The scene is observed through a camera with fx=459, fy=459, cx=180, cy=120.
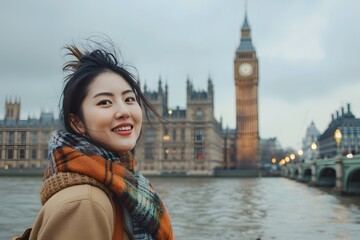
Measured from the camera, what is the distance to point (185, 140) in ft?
297

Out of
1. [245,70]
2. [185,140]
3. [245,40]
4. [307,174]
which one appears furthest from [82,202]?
[245,40]

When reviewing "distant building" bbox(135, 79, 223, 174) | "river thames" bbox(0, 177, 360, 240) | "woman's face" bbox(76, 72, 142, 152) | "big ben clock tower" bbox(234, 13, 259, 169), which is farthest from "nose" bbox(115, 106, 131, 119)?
"big ben clock tower" bbox(234, 13, 259, 169)

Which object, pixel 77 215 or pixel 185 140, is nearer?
pixel 77 215

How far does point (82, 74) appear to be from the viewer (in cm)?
221

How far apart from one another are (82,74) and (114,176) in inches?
23.1

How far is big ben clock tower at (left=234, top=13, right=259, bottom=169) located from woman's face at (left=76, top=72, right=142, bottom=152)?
10454 centimetres

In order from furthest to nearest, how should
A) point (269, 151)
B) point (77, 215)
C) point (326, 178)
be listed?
point (269, 151) < point (326, 178) < point (77, 215)

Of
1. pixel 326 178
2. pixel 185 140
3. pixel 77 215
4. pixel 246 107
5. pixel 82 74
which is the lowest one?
pixel 326 178

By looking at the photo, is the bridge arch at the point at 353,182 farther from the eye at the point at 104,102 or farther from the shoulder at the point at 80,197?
the shoulder at the point at 80,197

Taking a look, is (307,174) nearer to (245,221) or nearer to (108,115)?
(245,221)

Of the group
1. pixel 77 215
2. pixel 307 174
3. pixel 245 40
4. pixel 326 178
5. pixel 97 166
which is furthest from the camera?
pixel 245 40

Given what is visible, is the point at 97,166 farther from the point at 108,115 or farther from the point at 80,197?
the point at 108,115

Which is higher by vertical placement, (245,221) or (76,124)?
(76,124)

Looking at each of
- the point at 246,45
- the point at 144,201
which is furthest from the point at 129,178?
the point at 246,45
